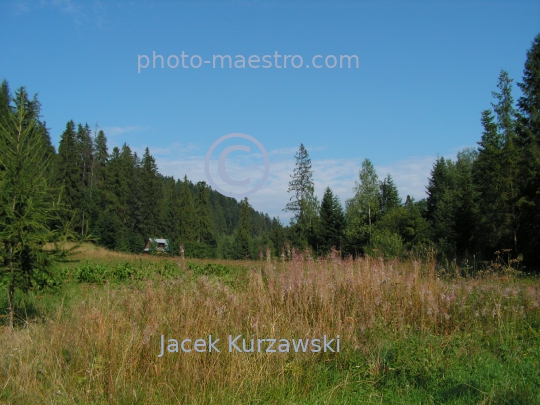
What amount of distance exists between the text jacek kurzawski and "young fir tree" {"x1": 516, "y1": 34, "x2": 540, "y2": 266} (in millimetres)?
22263

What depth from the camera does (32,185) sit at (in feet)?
20.1

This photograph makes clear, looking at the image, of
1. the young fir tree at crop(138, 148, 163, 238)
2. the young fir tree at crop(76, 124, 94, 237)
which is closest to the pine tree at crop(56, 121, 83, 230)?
the young fir tree at crop(76, 124, 94, 237)

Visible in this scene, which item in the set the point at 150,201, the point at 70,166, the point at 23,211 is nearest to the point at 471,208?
the point at 23,211

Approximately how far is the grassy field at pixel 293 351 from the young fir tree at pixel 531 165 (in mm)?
19165

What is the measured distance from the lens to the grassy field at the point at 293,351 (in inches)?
151

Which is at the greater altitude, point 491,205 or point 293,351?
point 491,205

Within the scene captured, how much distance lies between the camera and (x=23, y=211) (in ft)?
20.0

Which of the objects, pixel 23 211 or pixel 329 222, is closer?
pixel 23 211

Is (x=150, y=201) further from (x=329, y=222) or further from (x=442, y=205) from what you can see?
(x=442, y=205)

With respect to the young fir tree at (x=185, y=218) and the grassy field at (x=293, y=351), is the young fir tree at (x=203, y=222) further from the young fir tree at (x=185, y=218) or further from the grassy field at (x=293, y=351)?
the grassy field at (x=293, y=351)

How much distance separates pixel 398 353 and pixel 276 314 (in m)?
1.51

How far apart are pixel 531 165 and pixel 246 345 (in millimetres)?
25372

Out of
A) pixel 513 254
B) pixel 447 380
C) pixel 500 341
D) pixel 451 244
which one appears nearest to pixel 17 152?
pixel 447 380

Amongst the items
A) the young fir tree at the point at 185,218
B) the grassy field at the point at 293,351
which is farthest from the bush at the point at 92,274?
the young fir tree at the point at 185,218
